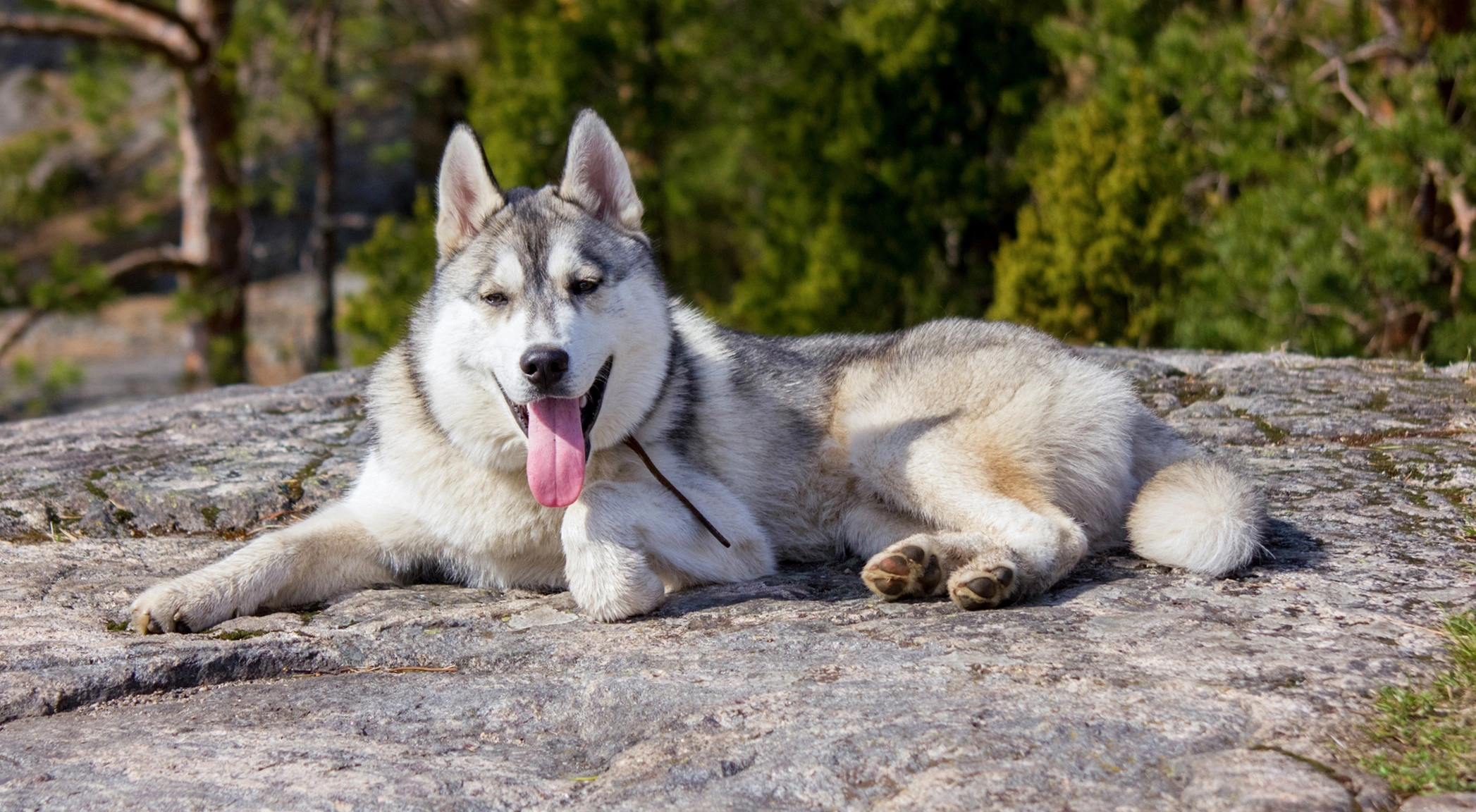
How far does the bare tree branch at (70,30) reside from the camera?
11.5 metres

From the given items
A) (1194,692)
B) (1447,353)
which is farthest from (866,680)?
Result: (1447,353)

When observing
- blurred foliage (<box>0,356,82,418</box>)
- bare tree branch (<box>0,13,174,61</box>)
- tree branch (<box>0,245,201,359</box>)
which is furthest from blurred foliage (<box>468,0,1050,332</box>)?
blurred foliage (<box>0,356,82,418</box>)

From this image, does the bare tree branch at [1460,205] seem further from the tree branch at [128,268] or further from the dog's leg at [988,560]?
the tree branch at [128,268]

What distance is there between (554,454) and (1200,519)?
2099 millimetres

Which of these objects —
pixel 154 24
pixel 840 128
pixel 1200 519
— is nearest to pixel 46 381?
pixel 154 24

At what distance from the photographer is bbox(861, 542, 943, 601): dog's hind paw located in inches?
149

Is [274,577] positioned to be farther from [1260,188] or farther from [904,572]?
[1260,188]

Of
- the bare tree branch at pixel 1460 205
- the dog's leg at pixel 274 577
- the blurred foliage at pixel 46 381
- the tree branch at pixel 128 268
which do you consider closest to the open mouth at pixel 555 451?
the dog's leg at pixel 274 577

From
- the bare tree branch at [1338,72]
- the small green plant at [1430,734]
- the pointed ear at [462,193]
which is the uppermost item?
the bare tree branch at [1338,72]

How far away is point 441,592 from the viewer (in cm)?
420

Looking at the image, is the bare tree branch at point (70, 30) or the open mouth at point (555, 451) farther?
the bare tree branch at point (70, 30)

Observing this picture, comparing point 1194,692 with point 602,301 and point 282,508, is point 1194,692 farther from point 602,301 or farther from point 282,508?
point 282,508

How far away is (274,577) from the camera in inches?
156

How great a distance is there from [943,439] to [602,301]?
138 cm
